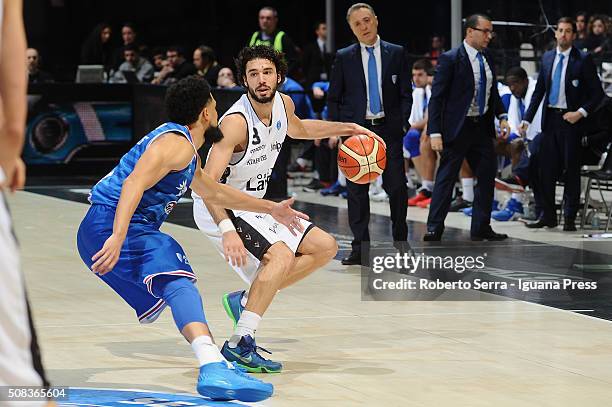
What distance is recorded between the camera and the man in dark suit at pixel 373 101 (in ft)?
35.2

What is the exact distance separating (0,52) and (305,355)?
402 cm

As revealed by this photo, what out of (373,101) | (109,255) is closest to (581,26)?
(373,101)

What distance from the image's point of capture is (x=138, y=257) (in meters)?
6.17

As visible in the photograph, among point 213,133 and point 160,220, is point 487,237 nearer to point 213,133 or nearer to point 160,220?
point 213,133

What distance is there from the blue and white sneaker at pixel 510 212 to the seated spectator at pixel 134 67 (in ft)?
27.0

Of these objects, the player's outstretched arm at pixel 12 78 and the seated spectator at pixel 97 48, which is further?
the seated spectator at pixel 97 48

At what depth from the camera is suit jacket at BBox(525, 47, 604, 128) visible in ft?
42.5

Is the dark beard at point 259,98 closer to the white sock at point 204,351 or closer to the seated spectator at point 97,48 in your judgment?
the white sock at point 204,351

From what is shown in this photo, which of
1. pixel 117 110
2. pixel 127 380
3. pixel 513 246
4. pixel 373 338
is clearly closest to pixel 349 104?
pixel 513 246

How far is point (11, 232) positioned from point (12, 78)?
400mm

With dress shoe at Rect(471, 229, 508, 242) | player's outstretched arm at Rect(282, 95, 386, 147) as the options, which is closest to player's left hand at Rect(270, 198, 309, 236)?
player's outstretched arm at Rect(282, 95, 386, 147)

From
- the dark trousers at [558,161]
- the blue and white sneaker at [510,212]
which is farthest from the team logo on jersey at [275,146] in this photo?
the blue and white sneaker at [510,212]

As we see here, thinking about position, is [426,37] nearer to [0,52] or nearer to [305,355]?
[305,355]

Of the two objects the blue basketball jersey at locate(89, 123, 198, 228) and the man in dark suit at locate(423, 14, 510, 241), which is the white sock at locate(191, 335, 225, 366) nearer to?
the blue basketball jersey at locate(89, 123, 198, 228)
